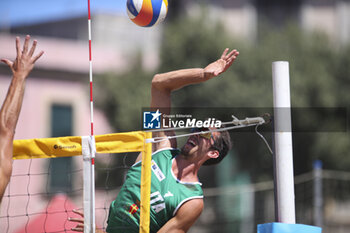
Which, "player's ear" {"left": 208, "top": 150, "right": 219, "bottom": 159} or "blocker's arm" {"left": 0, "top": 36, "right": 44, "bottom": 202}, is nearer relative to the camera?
"blocker's arm" {"left": 0, "top": 36, "right": 44, "bottom": 202}

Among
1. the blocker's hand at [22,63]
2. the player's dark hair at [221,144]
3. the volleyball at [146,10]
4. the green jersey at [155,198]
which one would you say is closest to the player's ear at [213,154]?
the player's dark hair at [221,144]

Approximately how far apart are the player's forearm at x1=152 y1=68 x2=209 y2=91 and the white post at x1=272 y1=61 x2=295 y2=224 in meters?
0.58

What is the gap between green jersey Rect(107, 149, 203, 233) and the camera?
4.24m

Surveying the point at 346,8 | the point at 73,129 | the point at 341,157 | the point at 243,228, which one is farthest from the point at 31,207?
the point at 346,8

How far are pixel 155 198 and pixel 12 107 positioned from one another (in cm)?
145

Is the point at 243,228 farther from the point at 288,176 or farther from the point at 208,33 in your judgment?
the point at 288,176

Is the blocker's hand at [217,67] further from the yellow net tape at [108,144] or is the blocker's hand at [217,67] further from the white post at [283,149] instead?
the yellow net tape at [108,144]

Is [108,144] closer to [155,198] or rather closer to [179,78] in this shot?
[155,198]

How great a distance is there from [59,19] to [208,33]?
8984 millimetres

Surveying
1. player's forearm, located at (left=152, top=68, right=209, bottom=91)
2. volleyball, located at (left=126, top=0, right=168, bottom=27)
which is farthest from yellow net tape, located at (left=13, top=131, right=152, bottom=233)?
volleyball, located at (left=126, top=0, right=168, bottom=27)

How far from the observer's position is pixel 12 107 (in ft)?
10.9

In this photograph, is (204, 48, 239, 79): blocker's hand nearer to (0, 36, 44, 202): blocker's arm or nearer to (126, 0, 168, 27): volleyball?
(126, 0, 168, 27): volleyball

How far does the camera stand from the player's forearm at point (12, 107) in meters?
3.26

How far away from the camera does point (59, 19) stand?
22641mm
